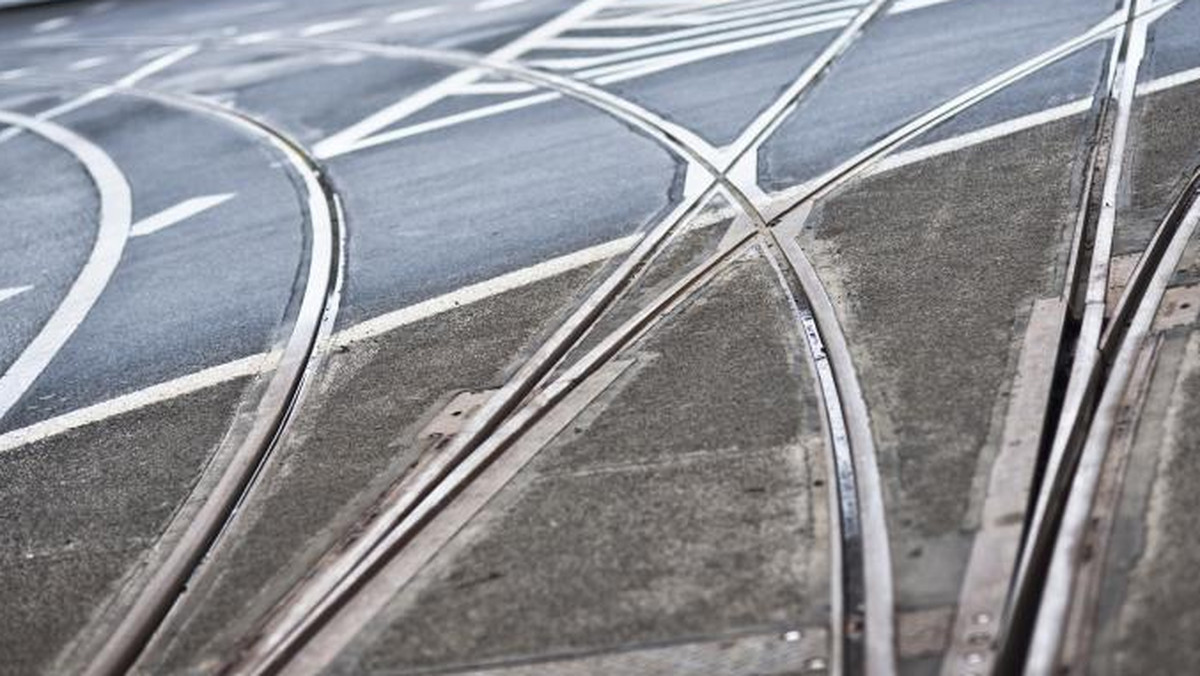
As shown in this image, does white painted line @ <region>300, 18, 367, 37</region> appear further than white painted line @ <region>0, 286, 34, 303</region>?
Yes

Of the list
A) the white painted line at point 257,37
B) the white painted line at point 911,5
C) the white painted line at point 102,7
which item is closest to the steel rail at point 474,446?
the white painted line at point 911,5

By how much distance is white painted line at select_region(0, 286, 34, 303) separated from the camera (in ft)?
38.5

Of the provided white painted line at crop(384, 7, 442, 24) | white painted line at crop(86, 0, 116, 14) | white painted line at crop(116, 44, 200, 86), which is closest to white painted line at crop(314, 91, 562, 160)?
white painted line at crop(384, 7, 442, 24)

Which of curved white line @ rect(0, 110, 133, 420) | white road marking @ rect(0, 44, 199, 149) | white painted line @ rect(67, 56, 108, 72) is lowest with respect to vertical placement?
white painted line @ rect(67, 56, 108, 72)

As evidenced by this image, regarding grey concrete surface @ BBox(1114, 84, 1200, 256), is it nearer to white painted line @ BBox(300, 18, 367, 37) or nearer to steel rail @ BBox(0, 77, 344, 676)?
steel rail @ BBox(0, 77, 344, 676)

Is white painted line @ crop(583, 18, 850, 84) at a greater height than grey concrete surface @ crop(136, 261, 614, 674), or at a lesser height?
greater

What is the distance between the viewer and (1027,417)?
6.79 m

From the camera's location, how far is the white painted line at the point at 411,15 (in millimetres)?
20109

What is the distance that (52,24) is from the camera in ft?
86.9

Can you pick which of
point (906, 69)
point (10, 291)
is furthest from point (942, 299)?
point (10, 291)

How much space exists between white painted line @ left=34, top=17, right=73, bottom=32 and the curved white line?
8846 millimetres

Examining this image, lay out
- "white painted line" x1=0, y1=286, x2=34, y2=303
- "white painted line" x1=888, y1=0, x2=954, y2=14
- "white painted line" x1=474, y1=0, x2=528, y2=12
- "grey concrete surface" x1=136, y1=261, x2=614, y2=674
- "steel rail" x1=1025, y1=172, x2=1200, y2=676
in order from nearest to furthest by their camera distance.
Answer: "steel rail" x1=1025, y1=172, x2=1200, y2=676 → "grey concrete surface" x1=136, y1=261, x2=614, y2=674 → "white painted line" x1=0, y1=286, x2=34, y2=303 → "white painted line" x1=888, y1=0, x2=954, y2=14 → "white painted line" x1=474, y1=0, x2=528, y2=12

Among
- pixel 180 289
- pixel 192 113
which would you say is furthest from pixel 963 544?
pixel 192 113

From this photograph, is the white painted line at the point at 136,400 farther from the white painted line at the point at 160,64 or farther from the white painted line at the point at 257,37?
the white painted line at the point at 257,37
